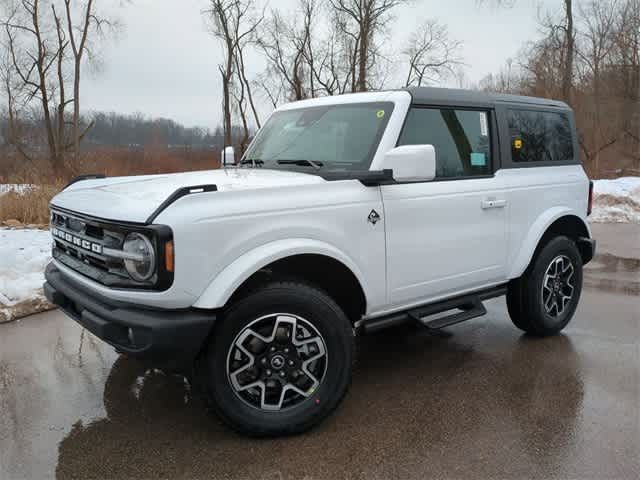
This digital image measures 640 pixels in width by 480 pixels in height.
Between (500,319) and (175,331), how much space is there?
364 cm

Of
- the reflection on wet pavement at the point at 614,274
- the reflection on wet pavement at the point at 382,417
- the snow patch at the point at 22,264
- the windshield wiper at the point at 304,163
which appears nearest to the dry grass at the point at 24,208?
the snow patch at the point at 22,264

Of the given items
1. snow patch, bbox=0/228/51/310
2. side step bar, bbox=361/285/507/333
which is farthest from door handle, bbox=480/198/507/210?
snow patch, bbox=0/228/51/310

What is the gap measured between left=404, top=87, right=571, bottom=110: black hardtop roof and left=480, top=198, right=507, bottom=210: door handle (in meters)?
0.77

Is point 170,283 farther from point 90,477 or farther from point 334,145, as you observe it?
point 334,145

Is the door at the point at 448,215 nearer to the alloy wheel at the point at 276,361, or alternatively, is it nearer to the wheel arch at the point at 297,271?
the wheel arch at the point at 297,271

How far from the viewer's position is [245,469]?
8.74ft

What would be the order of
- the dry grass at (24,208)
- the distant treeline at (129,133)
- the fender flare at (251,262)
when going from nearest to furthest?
1. the fender flare at (251,262)
2. the dry grass at (24,208)
3. the distant treeline at (129,133)

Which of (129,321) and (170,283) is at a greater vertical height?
(170,283)

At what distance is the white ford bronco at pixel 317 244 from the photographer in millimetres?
2648

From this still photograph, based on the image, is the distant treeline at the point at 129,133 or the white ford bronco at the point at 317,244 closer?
the white ford bronco at the point at 317,244

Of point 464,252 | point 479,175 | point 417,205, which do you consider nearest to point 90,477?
point 417,205

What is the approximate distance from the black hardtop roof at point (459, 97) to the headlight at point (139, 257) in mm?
2128

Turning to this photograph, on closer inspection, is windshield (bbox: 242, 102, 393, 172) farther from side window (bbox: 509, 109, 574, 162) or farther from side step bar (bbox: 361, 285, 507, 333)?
side window (bbox: 509, 109, 574, 162)

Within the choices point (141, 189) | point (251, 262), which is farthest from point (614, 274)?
point (141, 189)
